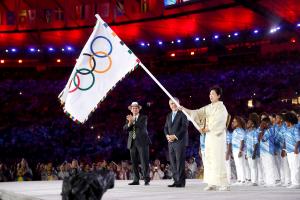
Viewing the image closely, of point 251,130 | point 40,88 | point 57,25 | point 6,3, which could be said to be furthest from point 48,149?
point 251,130

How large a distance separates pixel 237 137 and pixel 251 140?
16.1 inches

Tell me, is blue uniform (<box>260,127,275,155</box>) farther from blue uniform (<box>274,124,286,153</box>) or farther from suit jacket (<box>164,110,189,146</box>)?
suit jacket (<box>164,110,189,146</box>)

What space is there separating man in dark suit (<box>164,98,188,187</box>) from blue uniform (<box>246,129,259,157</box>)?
151 centimetres

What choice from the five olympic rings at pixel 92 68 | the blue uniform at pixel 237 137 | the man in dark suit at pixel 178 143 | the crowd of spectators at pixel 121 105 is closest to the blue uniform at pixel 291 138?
the blue uniform at pixel 237 137

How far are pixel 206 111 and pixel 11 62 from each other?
78.5 feet

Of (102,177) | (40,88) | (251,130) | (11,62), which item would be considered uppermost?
(11,62)

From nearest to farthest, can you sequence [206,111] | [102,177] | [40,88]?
1. [102,177]
2. [206,111]
3. [40,88]

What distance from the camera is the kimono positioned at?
25.3 feet

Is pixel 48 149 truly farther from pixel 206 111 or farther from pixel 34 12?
pixel 206 111

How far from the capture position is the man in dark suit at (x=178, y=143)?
920 centimetres

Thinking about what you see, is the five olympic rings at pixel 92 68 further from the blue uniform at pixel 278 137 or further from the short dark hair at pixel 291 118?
the blue uniform at pixel 278 137

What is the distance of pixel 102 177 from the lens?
401cm

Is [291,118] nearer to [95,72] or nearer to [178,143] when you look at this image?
[178,143]

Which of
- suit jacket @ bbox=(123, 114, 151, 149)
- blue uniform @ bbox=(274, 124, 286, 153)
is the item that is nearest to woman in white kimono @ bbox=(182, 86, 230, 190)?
blue uniform @ bbox=(274, 124, 286, 153)
